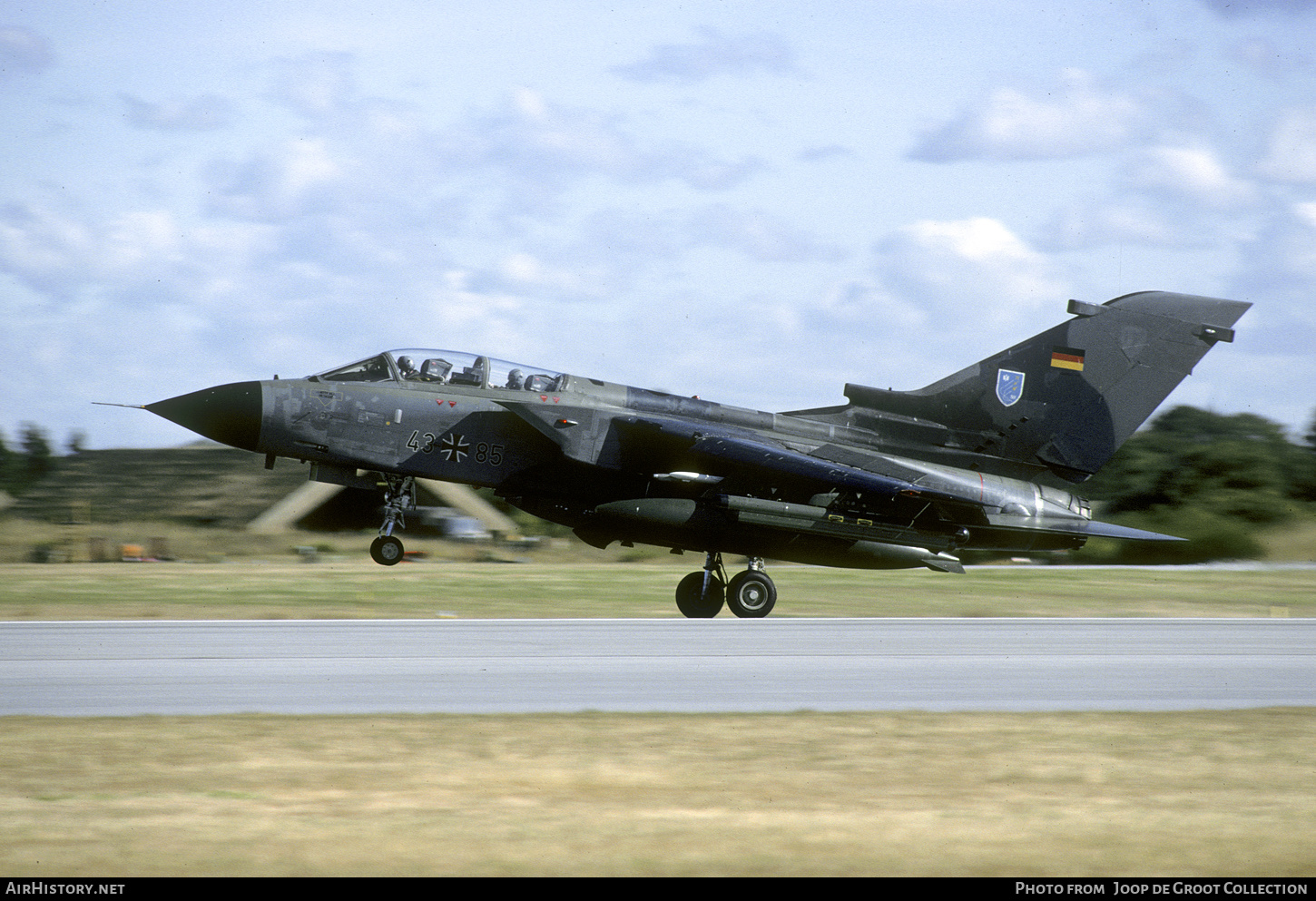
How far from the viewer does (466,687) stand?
35.1 ft

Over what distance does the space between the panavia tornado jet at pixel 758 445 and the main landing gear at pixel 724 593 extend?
33 millimetres

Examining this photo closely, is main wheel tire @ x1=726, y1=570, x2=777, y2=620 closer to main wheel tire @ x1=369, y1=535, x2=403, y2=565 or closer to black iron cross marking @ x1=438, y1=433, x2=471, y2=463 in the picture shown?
black iron cross marking @ x1=438, y1=433, x2=471, y2=463

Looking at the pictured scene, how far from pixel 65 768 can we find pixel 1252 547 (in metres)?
27.1

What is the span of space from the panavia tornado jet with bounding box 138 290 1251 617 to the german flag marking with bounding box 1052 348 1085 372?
0.02m

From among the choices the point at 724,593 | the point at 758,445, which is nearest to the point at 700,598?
the point at 724,593

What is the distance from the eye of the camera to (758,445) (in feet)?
57.6

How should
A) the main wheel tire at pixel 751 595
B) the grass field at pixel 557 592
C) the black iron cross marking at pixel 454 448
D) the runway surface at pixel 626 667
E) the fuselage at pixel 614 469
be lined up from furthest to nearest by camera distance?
the grass field at pixel 557 592, the main wheel tire at pixel 751 595, the black iron cross marking at pixel 454 448, the fuselage at pixel 614 469, the runway surface at pixel 626 667

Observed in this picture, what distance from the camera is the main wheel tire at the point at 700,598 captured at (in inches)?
738

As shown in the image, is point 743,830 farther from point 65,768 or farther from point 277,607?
point 277,607

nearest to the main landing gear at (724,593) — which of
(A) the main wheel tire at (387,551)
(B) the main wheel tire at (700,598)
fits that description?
(B) the main wheel tire at (700,598)

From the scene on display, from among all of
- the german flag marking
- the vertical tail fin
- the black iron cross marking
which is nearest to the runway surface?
the black iron cross marking

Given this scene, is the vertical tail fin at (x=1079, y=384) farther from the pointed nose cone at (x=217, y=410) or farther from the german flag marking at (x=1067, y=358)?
the pointed nose cone at (x=217, y=410)

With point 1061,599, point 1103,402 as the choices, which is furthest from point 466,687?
point 1061,599

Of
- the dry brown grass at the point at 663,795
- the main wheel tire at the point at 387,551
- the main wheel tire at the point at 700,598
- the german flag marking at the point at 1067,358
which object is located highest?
the german flag marking at the point at 1067,358
